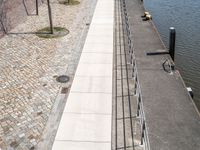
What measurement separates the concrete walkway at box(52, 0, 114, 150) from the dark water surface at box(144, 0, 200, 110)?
5164 mm

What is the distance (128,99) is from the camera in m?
11.2

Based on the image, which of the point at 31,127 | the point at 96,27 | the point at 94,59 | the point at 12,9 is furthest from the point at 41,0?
A: the point at 31,127

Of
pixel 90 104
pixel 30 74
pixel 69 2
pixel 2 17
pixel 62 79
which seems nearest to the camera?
pixel 90 104

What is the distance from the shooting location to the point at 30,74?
551 inches

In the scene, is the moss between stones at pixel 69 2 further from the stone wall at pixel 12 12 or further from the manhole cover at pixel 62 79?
the manhole cover at pixel 62 79

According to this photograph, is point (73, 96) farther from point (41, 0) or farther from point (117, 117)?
point (41, 0)

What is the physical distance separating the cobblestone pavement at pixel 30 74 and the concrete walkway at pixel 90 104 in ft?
2.32

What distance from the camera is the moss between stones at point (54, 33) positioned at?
61.8 feet

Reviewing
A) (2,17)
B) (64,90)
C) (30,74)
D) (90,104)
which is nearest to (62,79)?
(64,90)

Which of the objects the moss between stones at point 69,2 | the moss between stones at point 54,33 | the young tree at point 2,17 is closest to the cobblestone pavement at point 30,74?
the moss between stones at point 54,33

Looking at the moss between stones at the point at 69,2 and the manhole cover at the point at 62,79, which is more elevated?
the moss between stones at the point at 69,2

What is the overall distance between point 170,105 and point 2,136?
6123mm

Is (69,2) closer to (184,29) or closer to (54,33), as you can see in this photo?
(54,33)

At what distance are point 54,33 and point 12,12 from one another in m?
3.65
